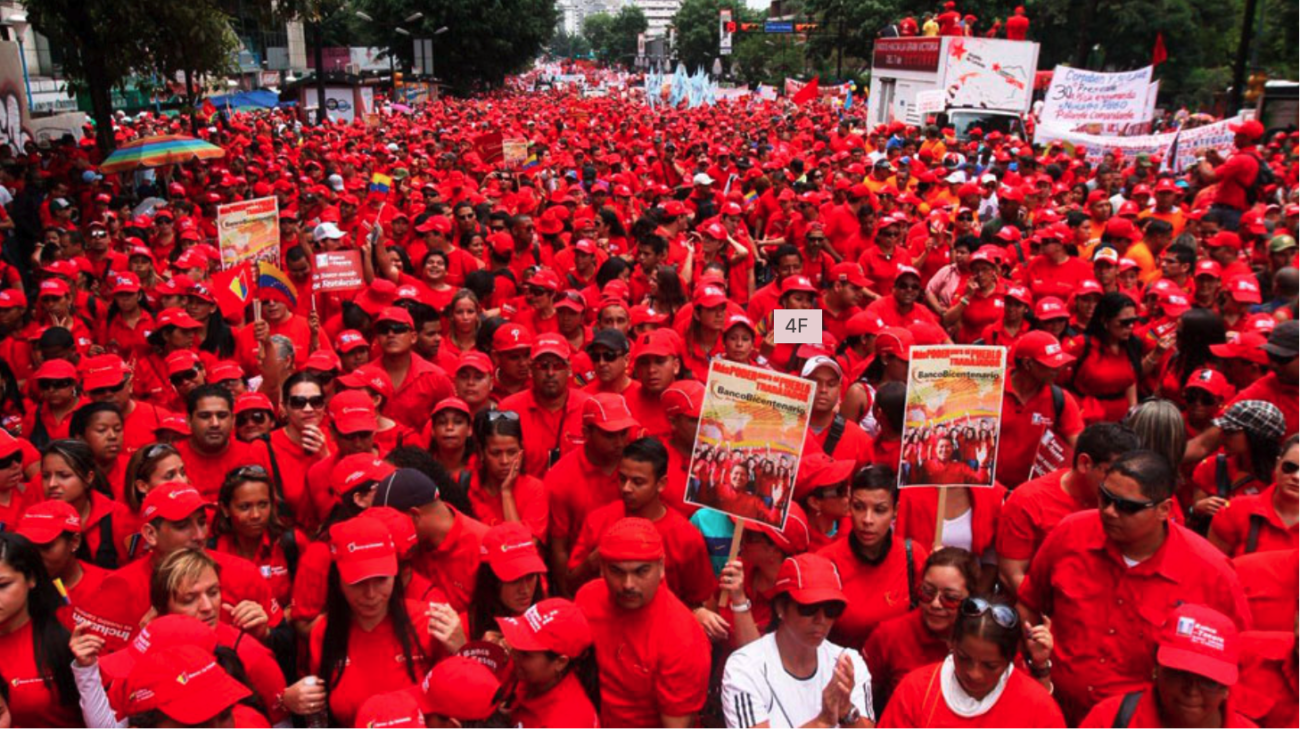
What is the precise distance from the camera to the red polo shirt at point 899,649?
3.97 metres

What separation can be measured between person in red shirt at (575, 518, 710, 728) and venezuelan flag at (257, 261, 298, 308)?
5.19 metres

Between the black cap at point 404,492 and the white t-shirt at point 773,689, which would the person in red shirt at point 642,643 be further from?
the black cap at point 404,492

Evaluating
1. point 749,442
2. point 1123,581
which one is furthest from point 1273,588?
point 749,442

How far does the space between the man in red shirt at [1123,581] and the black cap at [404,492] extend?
2510 mm

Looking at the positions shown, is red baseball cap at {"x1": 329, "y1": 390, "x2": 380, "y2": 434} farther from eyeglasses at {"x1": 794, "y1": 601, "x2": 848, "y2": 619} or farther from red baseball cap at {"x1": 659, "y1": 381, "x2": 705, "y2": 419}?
eyeglasses at {"x1": 794, "y1": 601, "x2": 848, "y2": 619}

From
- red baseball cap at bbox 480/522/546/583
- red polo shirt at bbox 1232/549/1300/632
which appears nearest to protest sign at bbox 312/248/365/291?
red baseball cap at bbox 480/522/546/583

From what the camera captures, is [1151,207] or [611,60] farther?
[611,60]

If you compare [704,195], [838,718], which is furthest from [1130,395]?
[704,195]

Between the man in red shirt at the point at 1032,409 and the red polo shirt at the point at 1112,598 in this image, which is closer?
the red polo shirt at the point at 1112,598

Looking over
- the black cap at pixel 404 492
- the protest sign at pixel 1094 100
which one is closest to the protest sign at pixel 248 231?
the black cap at pixel 404 492

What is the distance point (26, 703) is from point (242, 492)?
1.15m

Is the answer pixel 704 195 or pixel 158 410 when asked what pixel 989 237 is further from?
pixel 158 410

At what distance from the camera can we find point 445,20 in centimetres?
6094

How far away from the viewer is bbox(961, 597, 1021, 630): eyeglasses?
3.29 metres
